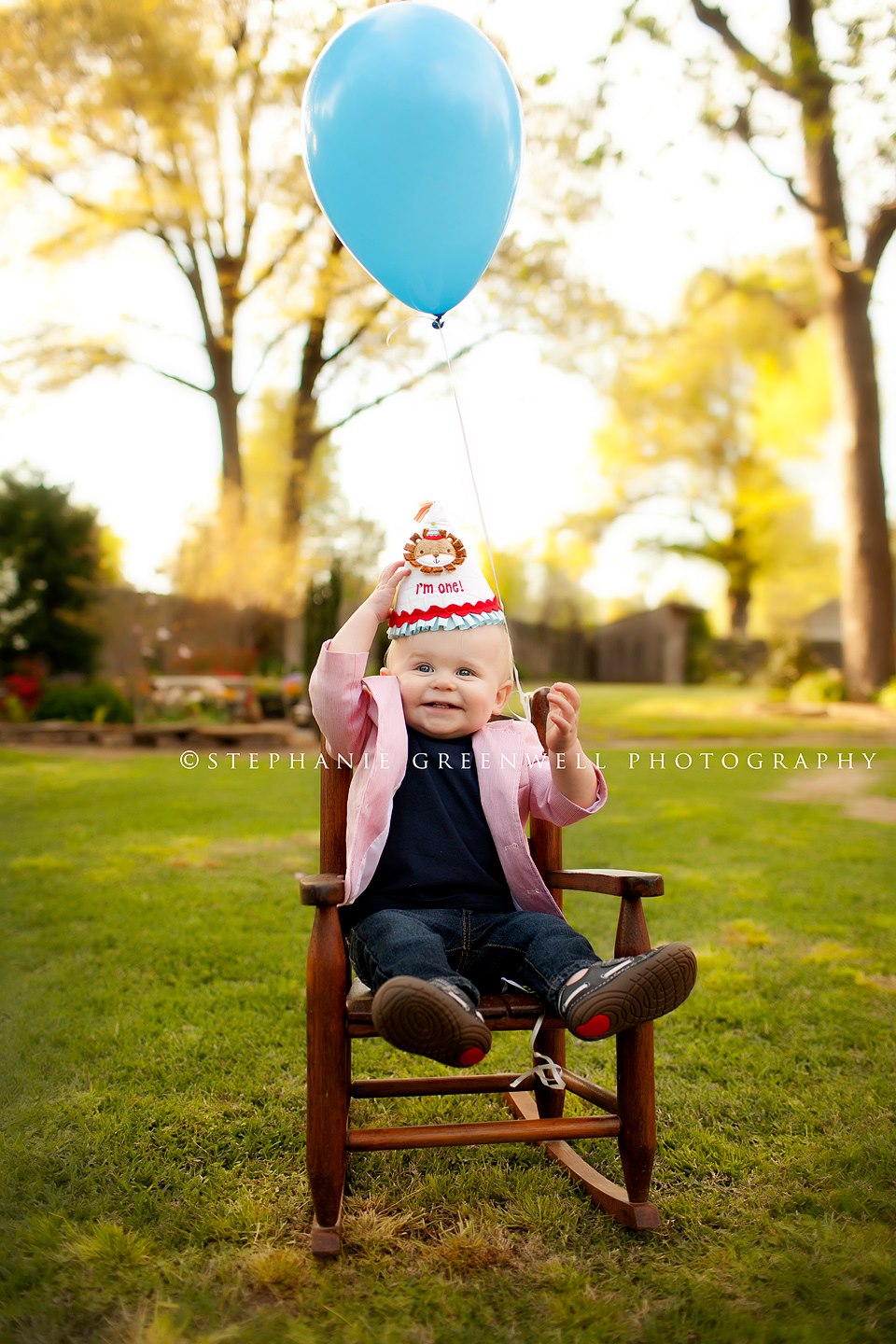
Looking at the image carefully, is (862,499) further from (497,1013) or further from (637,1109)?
(497,1013)

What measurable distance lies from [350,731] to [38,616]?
444 inches

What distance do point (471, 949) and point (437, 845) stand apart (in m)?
0.25

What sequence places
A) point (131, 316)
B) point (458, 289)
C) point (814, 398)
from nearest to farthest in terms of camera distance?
1. point (458, 289)
2. point (131, 316)
3. point (814, 398)

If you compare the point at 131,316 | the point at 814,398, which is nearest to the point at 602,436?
the point at 814,398

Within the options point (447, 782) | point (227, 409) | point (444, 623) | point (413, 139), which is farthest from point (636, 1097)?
point (227, 409)

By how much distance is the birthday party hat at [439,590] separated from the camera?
7.73 feet

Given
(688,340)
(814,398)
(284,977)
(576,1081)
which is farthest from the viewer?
(814,398)

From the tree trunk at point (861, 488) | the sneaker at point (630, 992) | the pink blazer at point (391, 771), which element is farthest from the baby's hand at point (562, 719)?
the tree trunk at point (861, 488)

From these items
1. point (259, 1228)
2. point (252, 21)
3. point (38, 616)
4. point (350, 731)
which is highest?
point (252, 21)

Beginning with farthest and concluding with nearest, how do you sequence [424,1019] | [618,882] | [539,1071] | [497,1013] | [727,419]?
1. [727,419]
2. [539,1071]
3. [618,882]
4. [497,1013]
5. [424,1019]

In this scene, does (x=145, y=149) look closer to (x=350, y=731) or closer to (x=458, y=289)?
(x=458, y=289)

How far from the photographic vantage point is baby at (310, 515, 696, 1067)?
2.15 meters

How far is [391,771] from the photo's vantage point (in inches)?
88.7

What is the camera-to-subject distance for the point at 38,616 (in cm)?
1248
